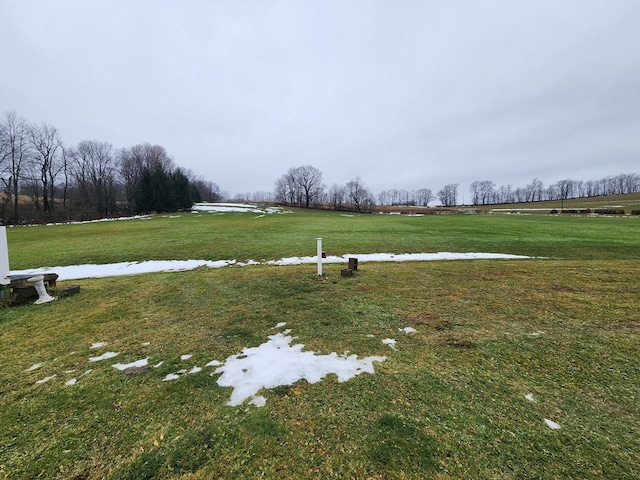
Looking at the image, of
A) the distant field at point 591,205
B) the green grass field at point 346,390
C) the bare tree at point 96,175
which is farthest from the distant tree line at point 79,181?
the distant field at point 591,205

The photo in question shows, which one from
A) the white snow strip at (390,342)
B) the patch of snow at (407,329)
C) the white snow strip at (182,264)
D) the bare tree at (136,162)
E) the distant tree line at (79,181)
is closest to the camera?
the white snow strip at (390,342)

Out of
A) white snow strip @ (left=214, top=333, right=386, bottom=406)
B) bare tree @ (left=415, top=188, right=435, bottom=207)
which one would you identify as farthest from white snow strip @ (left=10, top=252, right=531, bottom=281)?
bare tree @ (left=415, top=188, right=435, bottom=207)

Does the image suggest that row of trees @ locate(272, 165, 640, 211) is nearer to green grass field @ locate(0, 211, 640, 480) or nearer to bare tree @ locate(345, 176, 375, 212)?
bare tree @ locate(345, 176, 375, 212)

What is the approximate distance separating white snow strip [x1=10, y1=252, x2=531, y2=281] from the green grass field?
336cm

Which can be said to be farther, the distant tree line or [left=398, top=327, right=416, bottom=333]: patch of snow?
the distant tree line

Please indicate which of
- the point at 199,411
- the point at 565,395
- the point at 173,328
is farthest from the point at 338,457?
the point at 173,328

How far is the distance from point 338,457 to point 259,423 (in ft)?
2.64

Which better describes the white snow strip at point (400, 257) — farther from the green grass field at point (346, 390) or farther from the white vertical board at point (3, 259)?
the white vertical board at point (3, 259)

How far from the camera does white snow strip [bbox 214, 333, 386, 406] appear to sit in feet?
10.3

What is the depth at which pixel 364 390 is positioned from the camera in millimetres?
3023

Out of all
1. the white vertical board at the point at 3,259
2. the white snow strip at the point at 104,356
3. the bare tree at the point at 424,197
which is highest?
the bare tree at the point at 424,197

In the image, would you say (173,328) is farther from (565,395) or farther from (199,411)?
(565,395)

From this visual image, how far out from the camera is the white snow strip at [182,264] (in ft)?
32.0

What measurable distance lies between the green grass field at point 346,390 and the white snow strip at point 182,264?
11.0ft
